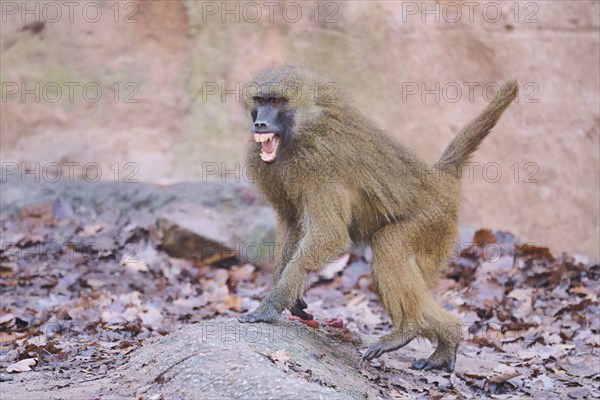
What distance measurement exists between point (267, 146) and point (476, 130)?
1757 millimetres

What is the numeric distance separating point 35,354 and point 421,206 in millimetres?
3098

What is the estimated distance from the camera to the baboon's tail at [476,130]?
22.2ft

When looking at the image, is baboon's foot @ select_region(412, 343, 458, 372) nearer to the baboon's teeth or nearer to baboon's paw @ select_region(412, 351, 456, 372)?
baboon's paw @ select_region(412, 351, 456, 372)

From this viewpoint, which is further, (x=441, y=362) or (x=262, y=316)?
(x=441, y=362)

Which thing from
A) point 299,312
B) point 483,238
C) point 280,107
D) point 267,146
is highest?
point 280,107

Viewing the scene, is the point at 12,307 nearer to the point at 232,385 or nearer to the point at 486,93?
the point at 232,385

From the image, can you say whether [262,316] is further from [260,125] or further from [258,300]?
[258,300]

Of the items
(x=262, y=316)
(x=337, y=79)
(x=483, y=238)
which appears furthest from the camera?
(x=337, y=79)

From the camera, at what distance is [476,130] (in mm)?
6875

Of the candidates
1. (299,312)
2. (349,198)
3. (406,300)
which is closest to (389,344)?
(406,300)

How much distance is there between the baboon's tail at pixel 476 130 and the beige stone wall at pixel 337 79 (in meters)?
4.99

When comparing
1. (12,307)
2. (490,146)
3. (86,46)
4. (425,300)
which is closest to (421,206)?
(425,300)

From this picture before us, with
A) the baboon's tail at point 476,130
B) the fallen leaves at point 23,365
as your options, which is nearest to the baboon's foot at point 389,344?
the baboon's tail at point 476,130

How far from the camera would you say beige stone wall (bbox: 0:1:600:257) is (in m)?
11.8
